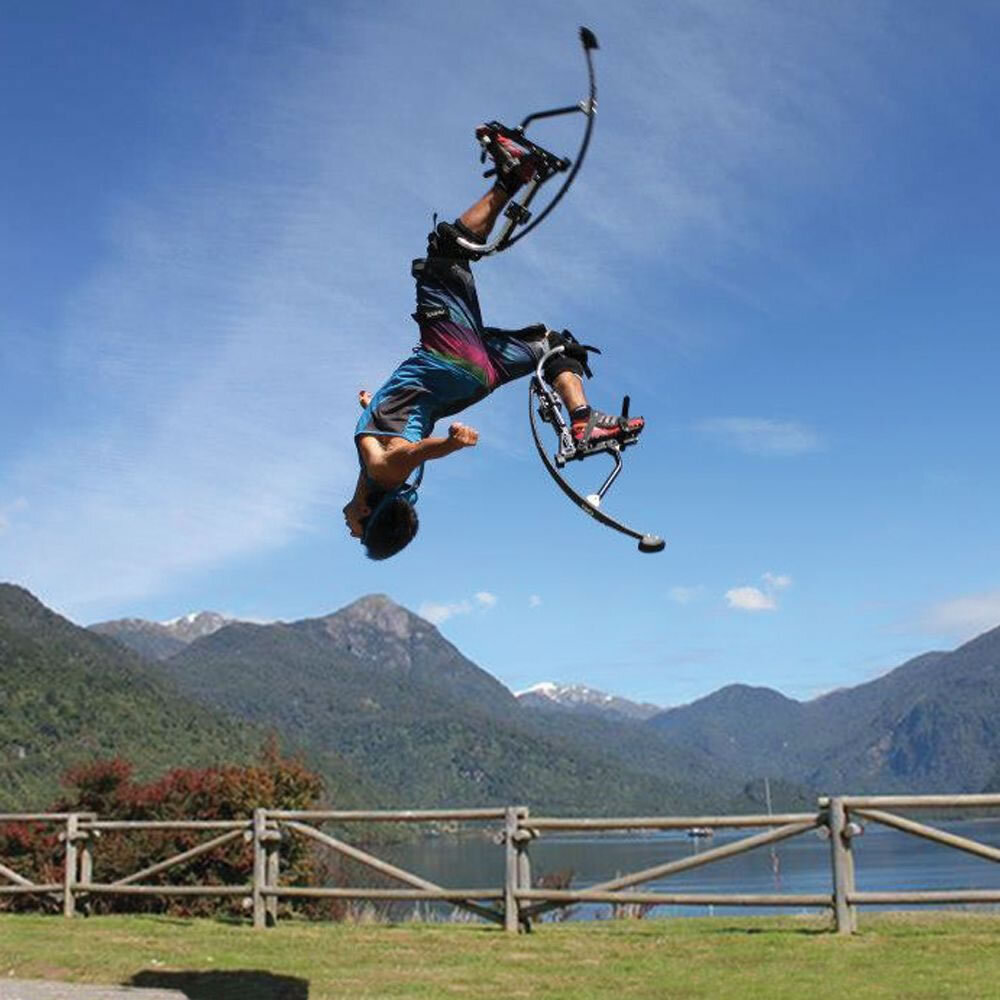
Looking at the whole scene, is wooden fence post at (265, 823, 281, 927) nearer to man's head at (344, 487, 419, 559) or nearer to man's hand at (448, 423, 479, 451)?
man's head at (344, 487, 419, 559)

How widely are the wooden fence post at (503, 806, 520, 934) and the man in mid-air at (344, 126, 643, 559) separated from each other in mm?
9542

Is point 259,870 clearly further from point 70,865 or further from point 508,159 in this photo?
point 508,159

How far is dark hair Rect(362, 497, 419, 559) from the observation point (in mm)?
5863

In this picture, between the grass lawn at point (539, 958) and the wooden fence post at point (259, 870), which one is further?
the wooden fence post at point (259, 870)

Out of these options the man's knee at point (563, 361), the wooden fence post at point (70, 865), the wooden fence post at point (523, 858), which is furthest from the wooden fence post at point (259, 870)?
the man's knee at point (563, 361)

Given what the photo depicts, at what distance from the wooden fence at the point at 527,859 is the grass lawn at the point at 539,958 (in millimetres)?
325

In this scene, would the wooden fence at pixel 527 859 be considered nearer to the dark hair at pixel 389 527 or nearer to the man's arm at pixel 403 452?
the dark hair at pixel 389 527

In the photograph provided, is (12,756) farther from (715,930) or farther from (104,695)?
(715,930)

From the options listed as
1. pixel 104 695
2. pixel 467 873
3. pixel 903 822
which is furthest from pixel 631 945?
pixel 104 695

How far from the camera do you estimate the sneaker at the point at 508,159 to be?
548cm

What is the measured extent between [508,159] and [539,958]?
359 inches

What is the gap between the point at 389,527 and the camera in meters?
5.95

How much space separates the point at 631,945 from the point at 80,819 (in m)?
8.88

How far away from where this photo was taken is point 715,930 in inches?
541
